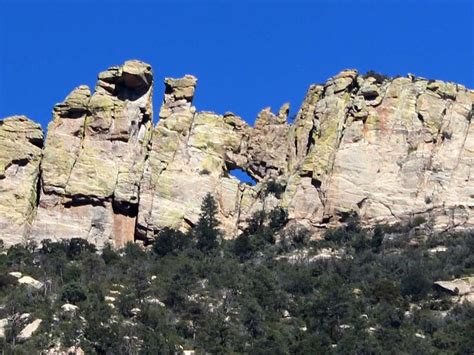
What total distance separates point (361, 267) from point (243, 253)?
8438mm

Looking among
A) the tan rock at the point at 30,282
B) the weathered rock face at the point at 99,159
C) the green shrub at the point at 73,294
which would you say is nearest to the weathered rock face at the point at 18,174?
the weathered rock face at the point at 99,159

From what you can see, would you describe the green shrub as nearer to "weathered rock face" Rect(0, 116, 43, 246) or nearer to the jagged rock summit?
"weathered rock face" Rect(0, 116, 43, 246)

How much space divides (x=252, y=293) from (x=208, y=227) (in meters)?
12.1

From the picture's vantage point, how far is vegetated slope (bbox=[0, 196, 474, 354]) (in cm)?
8712

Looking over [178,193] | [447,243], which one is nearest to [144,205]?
[178,193]

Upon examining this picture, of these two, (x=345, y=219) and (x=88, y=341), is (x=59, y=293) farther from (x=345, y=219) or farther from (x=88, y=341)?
(x=345, y=219)

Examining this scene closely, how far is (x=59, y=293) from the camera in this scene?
94.1 m

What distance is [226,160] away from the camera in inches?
4500

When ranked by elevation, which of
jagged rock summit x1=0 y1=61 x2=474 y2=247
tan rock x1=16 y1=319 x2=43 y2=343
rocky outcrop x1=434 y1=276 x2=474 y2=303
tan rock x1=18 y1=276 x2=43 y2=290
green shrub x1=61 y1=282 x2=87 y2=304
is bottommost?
tan rock x1=16 y1=319 x2=43 y2=343

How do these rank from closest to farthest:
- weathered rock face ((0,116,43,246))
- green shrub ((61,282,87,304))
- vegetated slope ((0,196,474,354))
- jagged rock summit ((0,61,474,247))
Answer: vegetated slope ((0,196,474,354)), green shrub ((61,282,87,304)), weathered rock face ((0,116,43,246)), jagged rock summit ((0,61,474,247))

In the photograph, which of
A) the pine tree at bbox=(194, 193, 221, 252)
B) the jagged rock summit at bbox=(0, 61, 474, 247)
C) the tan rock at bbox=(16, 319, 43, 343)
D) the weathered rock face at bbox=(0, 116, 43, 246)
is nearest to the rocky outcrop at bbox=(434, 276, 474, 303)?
the jagged rock summit at bbox=(0, 61, 474, 247)

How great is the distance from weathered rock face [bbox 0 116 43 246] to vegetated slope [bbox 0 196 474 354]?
2.53 metres

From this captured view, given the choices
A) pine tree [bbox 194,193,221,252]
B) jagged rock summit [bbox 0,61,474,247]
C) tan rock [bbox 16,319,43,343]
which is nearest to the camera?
tan rock [bbox 16,319,43,343]

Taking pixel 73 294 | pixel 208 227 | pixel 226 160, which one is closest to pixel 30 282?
pixel 73 294
